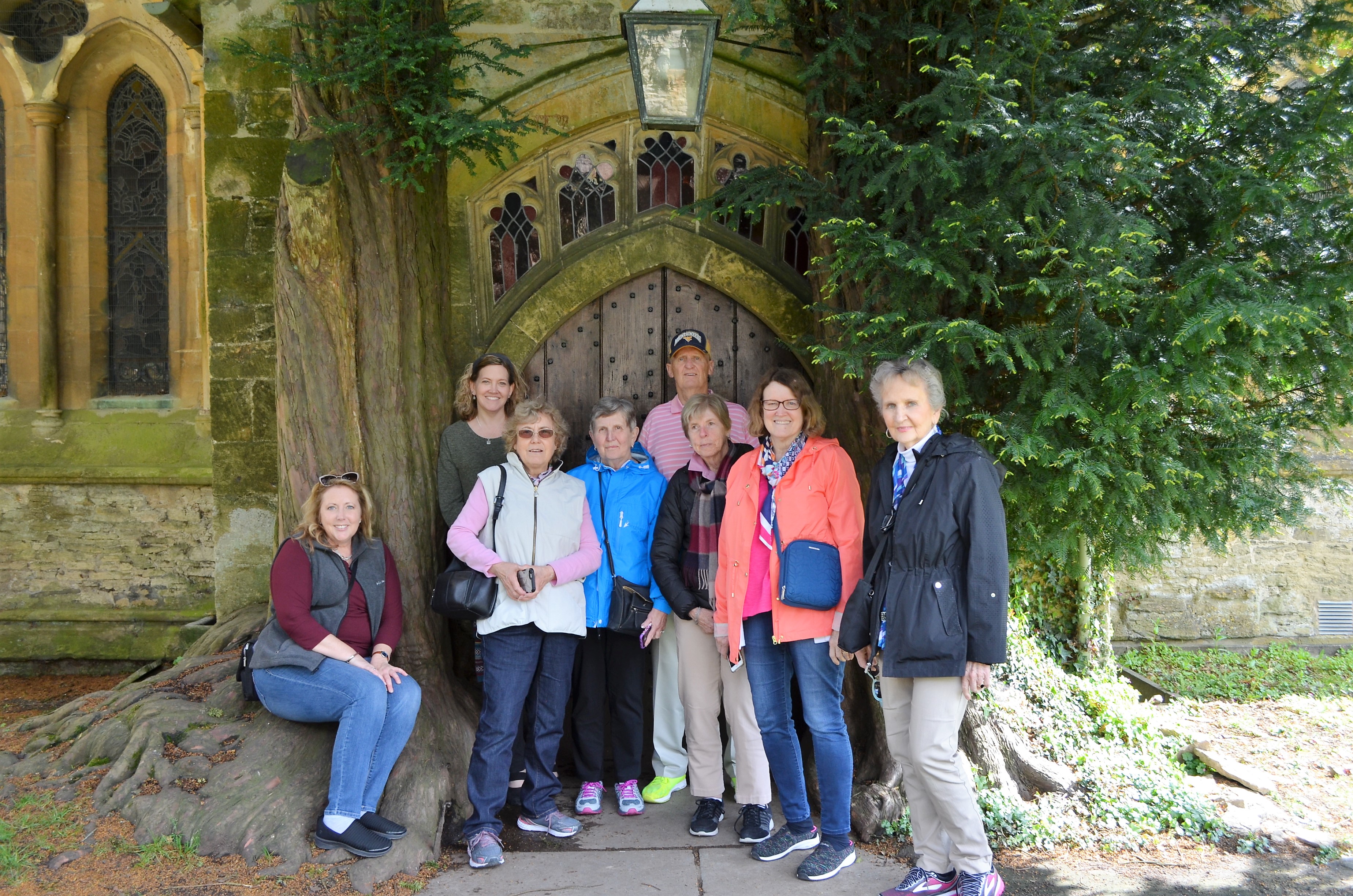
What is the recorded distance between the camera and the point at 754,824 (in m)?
3.84

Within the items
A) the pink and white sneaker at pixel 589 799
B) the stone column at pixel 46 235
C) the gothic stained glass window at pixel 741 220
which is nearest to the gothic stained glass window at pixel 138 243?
the stone column at pixel 46 235

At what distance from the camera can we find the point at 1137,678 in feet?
20.6

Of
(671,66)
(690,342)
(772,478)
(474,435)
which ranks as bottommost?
(772,478)

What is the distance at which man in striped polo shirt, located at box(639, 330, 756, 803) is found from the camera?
4.32 meters

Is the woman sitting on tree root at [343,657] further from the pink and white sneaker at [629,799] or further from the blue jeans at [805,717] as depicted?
the blue jeans at [805,717]

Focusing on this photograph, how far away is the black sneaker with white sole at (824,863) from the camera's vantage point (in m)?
3.49

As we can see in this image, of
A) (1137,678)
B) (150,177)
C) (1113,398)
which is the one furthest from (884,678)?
(150,177)

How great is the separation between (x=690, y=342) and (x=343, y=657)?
201 centimetres

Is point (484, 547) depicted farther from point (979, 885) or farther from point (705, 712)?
point (979, 885)

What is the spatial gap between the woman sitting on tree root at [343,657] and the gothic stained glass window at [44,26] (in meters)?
5.37

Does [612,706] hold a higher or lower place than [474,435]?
lower

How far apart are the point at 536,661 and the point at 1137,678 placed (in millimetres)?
4267

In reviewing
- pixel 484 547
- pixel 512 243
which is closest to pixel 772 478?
pixel 484 547

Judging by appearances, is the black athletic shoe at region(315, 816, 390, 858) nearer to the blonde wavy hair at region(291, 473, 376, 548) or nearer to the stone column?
the blonde wavy hair at region(291, 473, 376, 548)
